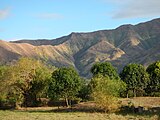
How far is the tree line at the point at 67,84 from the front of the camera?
69.3m

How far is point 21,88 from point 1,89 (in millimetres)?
5085

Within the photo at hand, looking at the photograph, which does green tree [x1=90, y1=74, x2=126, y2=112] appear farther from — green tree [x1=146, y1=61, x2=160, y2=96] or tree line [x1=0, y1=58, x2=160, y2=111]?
green tree [x1=146, y1=61, x2=160, y2=96]

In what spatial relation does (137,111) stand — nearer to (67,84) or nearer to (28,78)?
(67,84)

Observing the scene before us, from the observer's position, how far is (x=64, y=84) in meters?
76.9

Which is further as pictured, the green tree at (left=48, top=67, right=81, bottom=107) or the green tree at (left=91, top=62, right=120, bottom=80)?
the green tree at (left=91, top=62, right=120, bottom=80)

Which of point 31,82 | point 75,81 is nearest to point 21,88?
point 31,82

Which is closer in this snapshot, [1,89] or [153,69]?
[1,89]

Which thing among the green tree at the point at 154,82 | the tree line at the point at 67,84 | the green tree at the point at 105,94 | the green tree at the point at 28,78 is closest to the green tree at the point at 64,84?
the tree line at the point at 67,84

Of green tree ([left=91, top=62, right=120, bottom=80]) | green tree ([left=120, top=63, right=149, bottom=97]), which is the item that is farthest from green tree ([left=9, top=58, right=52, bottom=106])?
green tree ([left=120, top=63, right=149, bottom=97])

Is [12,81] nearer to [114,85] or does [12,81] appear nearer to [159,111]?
[114,85]

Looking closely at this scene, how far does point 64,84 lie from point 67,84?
706mm

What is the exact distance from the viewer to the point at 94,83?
233 feet

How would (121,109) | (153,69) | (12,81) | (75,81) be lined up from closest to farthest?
(121,109)
(75,81)
(12,81)
(153,69)

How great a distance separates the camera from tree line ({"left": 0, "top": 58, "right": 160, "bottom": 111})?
69.3 metres
